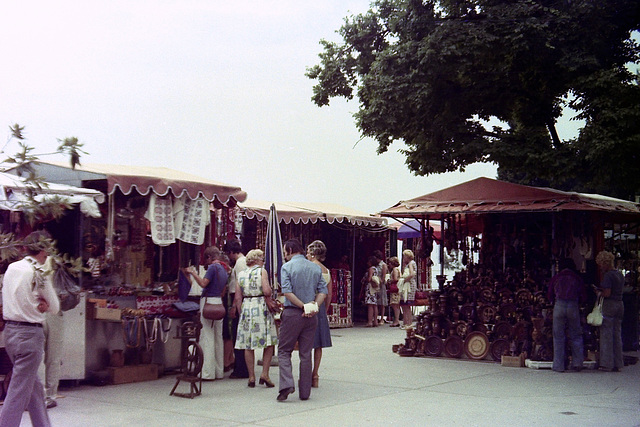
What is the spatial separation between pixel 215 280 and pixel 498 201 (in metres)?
4.94

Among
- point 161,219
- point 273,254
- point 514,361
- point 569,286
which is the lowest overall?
point 514,361

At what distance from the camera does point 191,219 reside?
36.1 ft

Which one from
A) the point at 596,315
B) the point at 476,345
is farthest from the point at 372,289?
the point at 596,315

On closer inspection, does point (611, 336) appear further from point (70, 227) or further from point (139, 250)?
point (70, 227)

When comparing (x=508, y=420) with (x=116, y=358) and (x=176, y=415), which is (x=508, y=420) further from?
(x=116, y=358)

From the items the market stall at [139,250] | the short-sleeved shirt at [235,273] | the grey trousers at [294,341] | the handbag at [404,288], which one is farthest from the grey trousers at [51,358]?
the handbag at [404,288]

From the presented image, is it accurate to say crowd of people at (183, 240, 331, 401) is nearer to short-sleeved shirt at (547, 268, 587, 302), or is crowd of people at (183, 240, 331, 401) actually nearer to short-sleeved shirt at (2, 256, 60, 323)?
short-sleeved shirt at (2, 256, 60, 323)

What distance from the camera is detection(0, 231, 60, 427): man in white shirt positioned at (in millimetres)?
6258

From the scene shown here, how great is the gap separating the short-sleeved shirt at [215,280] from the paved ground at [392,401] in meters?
1.22

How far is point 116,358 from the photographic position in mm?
10141

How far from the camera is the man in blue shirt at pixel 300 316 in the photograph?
8781mm

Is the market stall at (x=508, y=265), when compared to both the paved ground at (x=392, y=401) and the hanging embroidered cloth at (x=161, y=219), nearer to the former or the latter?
the paved ground at (x=392, y=401)

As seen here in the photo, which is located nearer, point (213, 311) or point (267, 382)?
point (267, 382)

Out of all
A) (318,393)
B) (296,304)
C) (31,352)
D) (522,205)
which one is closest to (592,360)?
(522,205)
